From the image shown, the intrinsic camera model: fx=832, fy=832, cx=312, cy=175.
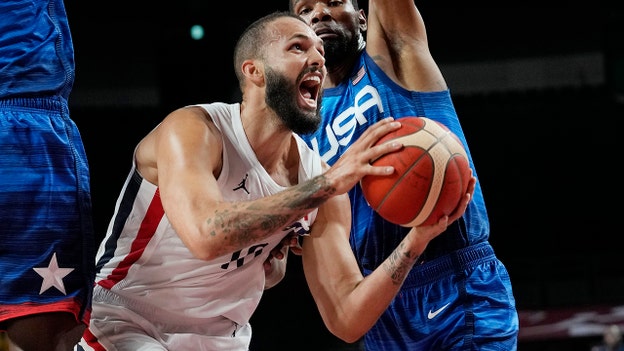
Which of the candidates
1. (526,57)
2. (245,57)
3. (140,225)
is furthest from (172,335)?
(526,57)

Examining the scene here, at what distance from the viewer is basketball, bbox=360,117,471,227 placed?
9.82 feet

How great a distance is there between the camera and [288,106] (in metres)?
3.44

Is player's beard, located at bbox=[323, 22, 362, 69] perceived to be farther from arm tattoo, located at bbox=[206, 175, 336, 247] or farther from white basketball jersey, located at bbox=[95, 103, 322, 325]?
arm tattoo, located at bbox=[206, 175, 336, 247]

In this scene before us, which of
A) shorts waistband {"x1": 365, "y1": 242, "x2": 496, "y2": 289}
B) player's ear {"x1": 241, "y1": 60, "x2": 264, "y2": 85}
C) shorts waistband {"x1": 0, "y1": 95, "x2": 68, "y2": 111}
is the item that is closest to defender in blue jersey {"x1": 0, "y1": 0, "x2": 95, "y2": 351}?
shorts waistband {"x1": 0, "y1": 95, "x2": 68, "y2": 111}

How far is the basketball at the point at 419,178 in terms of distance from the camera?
2.99 m

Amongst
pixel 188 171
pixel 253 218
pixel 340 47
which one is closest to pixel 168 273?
pixel 188 171

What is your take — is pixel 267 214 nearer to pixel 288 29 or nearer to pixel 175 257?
pixel 175 257

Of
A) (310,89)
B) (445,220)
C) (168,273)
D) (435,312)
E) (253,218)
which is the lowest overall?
(435,312)

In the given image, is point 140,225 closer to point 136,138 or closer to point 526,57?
point 136,138

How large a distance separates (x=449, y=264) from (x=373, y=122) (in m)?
0.77

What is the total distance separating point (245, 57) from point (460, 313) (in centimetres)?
151

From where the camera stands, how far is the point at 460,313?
3.80m

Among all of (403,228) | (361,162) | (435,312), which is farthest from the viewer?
(403,228)

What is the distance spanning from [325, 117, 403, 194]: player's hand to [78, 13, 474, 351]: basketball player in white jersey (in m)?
0.44
